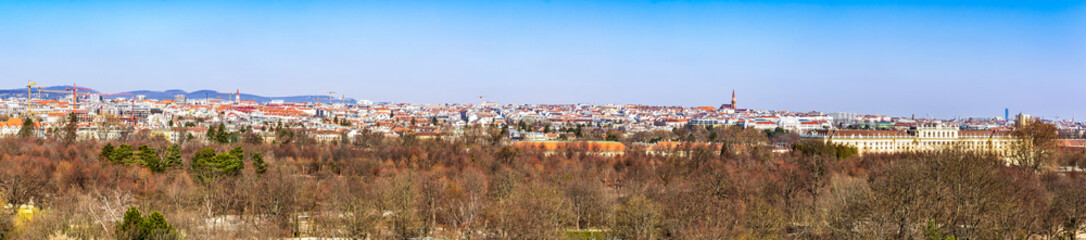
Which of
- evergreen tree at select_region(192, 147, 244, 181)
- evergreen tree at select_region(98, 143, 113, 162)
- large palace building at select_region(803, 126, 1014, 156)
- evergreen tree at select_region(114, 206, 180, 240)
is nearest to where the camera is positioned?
evergreen tree at select_region(114, 206, 180, 240)

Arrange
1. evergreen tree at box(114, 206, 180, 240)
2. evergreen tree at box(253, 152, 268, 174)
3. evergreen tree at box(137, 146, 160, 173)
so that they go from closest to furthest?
evergreen tree at box(114, 206, 180, 240)
evergreen tree at box(253, 152, 268, 174)
evergreen tree at box(137, 146, 160, 173)


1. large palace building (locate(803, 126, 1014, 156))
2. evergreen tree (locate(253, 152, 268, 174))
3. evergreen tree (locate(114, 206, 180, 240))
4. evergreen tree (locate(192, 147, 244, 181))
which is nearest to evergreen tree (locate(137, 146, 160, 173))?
evergreen tree (locate(192, 147, 244, 181))

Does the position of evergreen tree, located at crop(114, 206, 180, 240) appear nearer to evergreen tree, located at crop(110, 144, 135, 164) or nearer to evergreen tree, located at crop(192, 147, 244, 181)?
evergreen tree, located at crop(192, 147, 244, 181)

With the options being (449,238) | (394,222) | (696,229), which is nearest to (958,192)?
(696,229)

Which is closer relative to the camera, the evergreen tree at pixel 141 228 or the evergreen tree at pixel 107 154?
the evergreen tree at pixel 141 228

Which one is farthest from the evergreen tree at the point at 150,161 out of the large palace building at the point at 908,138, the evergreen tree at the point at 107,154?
the large palace building at the point at 908,138

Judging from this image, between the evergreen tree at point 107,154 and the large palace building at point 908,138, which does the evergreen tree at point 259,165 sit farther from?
the large palace building at point 908,138

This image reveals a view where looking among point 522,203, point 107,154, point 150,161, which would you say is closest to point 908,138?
point 522,203
